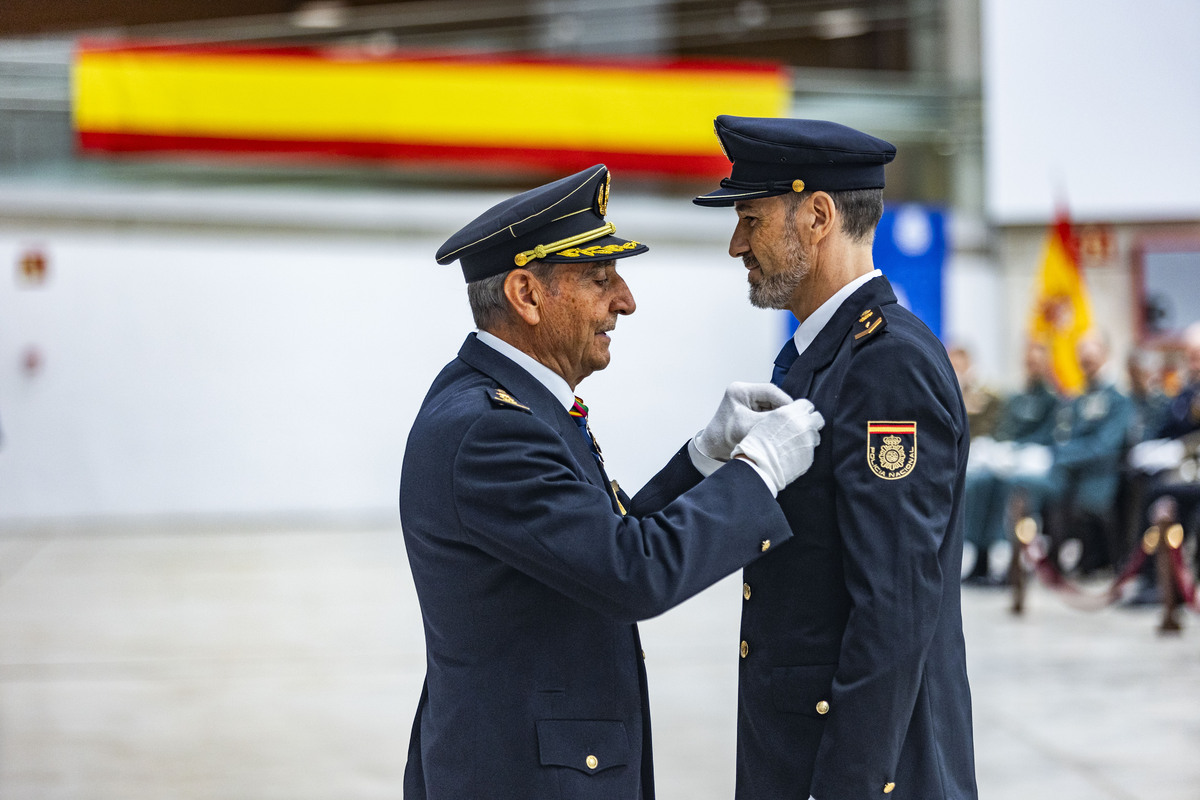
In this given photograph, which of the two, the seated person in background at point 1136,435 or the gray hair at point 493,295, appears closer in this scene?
the gray hair at point 493,295

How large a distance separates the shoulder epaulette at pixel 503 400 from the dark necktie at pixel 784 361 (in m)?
0.46

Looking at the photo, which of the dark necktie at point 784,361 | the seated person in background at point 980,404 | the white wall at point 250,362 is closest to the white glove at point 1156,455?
the seated person in background at point 980,404

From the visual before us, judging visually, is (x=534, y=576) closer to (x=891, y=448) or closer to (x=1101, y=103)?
(x=891, y=448)

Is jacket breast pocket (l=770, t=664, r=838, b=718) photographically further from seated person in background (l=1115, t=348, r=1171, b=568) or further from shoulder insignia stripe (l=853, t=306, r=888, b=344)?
seated person in background (l=1115, t=348, r=1171, b=568)

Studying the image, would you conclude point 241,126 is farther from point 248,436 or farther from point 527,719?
point 527,719

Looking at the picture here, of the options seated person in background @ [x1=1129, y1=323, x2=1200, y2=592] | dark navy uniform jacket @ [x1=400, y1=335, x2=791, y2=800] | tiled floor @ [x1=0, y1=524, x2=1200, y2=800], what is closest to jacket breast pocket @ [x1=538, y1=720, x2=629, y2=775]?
dark navy uniform jacket @ [x1=400, y1=335, x2=791, y2=800]

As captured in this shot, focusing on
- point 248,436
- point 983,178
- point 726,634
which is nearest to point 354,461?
point 248,436

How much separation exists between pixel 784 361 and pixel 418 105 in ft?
31.5

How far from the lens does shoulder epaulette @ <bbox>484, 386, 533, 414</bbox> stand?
5.42 feet

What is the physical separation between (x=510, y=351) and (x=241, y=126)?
977cm

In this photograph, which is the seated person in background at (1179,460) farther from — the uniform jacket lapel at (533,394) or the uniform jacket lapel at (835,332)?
the uniform jacket lapel at (533,394)

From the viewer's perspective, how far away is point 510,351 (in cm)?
179

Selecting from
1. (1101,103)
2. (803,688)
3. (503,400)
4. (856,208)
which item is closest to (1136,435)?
(1101,103)

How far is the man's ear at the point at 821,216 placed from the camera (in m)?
1.77
